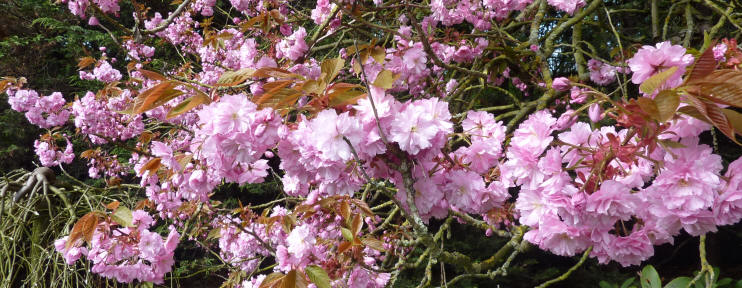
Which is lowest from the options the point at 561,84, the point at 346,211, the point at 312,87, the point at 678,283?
the point at 678,283

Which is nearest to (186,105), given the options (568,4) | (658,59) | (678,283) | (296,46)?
(296,46)

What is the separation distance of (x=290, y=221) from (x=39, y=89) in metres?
5.71

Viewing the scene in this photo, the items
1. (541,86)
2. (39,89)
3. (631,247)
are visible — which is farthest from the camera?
(39,89)

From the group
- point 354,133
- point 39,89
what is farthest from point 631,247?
point 39,89

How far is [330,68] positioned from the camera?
0.88 metres

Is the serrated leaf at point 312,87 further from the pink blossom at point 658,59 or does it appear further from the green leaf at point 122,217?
the green leaf at point 122,217

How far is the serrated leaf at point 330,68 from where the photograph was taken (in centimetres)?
86

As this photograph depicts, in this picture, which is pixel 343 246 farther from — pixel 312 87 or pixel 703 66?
pixel 703 66

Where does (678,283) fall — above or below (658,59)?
A: below

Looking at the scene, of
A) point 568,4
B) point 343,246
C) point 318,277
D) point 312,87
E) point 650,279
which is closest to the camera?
point 312,87

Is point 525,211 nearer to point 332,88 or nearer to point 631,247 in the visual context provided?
point 631,247

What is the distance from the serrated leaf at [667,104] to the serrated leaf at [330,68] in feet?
1.63

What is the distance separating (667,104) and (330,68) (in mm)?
531

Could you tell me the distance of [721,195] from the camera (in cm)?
77
